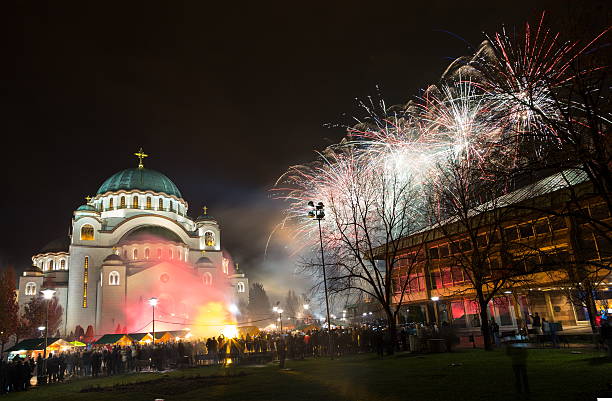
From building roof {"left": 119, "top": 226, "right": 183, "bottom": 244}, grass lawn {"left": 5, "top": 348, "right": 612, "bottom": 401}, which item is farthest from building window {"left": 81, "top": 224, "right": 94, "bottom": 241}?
grass lawn {"left": 5, "top": 348, "right": 612, "bottom": 401}

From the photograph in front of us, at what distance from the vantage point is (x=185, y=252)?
204ft

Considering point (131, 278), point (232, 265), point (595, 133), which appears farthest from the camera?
point (232, 265)

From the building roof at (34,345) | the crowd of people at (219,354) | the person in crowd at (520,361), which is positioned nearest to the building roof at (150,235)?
the building roof at (34,345)

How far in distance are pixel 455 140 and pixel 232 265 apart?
65.2 meters

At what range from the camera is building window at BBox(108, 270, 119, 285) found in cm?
5385

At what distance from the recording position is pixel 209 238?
70.0 m

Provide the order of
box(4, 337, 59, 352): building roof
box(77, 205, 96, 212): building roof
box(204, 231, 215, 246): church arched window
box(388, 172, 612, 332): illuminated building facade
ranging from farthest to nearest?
1. box(204, 231, 215, 246): church arched window
2. box(77, 205, 96, 212): building roof
3. box(4, 337, 59, 352): building roof
4. box(388, 172, 612, 332): illuminated building facade

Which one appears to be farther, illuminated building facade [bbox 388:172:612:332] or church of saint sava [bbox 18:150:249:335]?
church of saint sava [bbox 18:150:249:335]

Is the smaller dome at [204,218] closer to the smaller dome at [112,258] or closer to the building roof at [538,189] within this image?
the smaller dome at [112,258]

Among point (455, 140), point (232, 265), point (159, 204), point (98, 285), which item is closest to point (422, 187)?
point (455, 140)

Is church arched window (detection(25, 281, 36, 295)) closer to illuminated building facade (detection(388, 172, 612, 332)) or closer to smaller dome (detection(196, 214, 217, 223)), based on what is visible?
smaller dome (detection(196, 214, 217, 223))

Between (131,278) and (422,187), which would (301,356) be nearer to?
(422,187)

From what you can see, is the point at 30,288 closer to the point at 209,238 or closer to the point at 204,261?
the point at 204,261

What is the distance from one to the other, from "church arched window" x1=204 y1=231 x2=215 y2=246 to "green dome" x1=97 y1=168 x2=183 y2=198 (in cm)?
894
